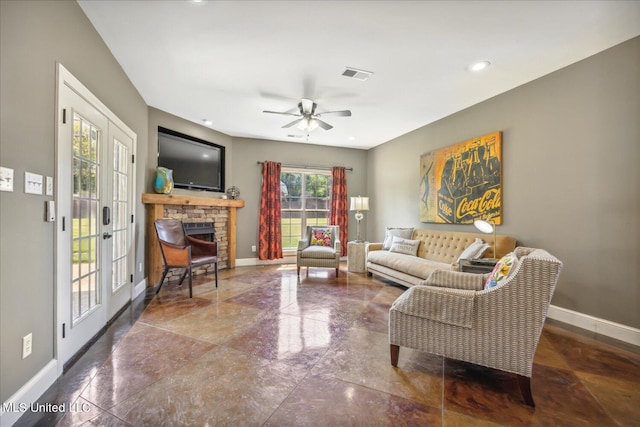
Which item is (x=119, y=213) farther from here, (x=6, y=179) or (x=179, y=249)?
(x=6, y=179)

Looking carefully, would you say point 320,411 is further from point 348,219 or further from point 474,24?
point 348,219

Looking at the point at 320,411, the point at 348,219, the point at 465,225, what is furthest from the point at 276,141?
the point at 320,411

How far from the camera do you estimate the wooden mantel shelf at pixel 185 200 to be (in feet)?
12.9

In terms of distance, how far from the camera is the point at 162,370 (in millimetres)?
1944

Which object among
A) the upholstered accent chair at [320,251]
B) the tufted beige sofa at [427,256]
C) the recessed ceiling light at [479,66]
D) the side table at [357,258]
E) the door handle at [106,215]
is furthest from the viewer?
the side table at [357,258]

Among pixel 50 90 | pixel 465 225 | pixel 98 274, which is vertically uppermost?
pixel 50 90

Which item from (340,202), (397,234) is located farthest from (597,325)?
(340,202)

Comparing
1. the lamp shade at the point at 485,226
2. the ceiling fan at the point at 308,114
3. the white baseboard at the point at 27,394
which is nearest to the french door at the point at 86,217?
the white baseboard at the point at 27,394

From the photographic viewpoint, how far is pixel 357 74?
307cm

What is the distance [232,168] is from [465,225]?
4.30m

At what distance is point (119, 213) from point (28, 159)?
1656 millimetres

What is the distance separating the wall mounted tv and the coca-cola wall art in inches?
148

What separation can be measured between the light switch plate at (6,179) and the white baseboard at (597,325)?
14.8 ft

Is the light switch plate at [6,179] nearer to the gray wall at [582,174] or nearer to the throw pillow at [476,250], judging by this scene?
the throw pillow at [476,250]
